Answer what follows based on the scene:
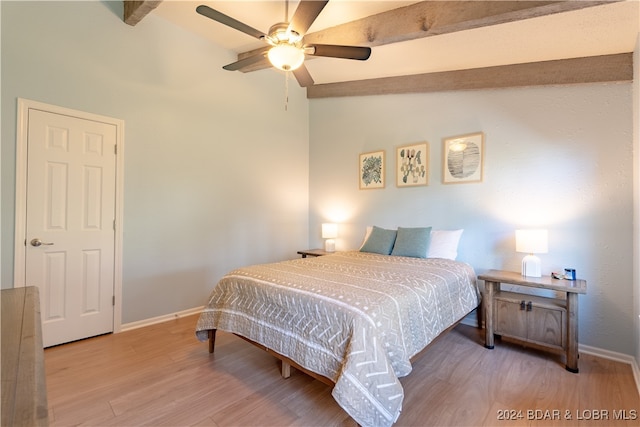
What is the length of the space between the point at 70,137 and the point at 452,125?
12.6 feet

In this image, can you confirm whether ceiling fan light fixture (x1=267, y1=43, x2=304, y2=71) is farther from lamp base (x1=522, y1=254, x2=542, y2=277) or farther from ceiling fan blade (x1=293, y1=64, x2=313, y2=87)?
lamp base (x1=522, y1=254, x2=542, y2=277)

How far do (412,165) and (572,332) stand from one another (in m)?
2.24

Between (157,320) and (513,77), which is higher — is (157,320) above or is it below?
below

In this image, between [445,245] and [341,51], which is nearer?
[341,51]

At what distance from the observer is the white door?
2514mm

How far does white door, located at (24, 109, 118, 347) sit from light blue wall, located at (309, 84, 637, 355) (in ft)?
10.1

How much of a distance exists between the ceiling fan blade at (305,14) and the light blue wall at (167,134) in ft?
6.19

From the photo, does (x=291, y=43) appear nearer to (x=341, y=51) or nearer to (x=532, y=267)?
(x=341, y=51)

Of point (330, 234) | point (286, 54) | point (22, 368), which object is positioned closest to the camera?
point (22, 368)

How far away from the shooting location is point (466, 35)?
2.53 meters

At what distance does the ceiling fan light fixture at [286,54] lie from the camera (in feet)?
7.22

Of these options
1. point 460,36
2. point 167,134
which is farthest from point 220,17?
point 460,36

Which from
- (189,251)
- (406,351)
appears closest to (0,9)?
(189,251)

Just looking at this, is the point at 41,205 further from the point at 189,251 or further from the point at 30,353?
the point at 30,353
